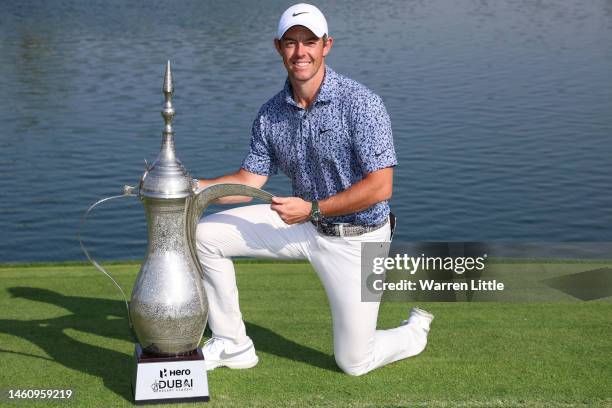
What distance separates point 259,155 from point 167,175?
0.98m

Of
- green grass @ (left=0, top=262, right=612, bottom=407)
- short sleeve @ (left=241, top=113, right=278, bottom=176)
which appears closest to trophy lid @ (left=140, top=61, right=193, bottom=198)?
short sleeve @ (left=241, top=113, right=278, bottom=176)

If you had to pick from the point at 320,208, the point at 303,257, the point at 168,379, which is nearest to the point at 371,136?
the point at 320,208

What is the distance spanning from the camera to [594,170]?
14.8 metres

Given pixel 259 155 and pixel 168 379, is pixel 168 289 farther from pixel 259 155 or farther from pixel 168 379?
pixel 259 155

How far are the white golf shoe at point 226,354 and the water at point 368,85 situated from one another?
6.33 m

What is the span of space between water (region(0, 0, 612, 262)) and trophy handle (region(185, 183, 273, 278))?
6.70 metres

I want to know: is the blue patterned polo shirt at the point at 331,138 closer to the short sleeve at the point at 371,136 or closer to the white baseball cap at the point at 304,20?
the short sleeve at the point at 371,136

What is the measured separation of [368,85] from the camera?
19531 mm

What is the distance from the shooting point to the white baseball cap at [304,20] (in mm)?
5074

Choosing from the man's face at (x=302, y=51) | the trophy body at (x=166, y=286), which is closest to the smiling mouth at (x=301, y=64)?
the man's face at (x=302, y=51)

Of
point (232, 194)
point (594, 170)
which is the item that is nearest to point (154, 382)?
point (232, 194)

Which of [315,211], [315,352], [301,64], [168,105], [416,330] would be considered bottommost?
[315,352]

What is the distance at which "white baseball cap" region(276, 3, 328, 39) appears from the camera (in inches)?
200

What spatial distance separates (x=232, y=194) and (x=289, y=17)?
2.87ft
